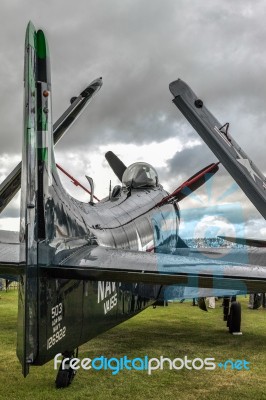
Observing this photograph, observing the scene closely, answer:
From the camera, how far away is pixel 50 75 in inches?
180

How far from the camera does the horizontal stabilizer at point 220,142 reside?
5.31m

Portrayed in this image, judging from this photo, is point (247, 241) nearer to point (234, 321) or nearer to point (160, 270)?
point (234, 321)

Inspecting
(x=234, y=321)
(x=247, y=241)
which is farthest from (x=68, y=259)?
(x=247, y=241)

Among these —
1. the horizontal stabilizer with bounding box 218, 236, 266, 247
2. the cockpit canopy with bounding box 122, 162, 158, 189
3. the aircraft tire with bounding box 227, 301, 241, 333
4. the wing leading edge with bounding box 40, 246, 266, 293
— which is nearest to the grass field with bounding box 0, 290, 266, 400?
the aircraft tire with bounding box 227, 301, 241, 333

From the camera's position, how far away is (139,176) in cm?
1119

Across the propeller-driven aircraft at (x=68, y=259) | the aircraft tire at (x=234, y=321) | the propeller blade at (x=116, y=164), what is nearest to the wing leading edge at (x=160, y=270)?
the propeller-driven aircraft at (x=68, y=259)

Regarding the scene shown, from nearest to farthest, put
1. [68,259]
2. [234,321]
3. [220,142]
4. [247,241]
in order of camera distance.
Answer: [68,259] → [220,142] → [234,321] → [247,241]

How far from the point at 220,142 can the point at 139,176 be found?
18.8 ft

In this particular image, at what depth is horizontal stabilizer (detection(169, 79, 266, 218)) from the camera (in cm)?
531

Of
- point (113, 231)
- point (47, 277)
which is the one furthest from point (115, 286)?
point (47, 277)

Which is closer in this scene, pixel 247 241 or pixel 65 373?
pixel 65 373

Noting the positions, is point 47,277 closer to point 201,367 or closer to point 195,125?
point 195,125

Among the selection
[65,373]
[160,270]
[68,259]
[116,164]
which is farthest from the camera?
[116,164]

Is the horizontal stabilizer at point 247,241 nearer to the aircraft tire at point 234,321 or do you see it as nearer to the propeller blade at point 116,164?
the aircraft tire at point 234,321
